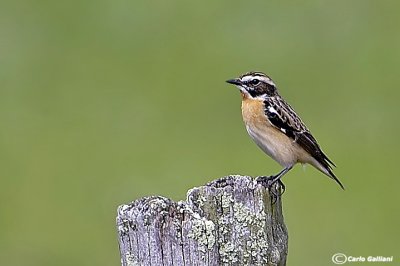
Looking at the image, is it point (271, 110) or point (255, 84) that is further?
point (255, 84)

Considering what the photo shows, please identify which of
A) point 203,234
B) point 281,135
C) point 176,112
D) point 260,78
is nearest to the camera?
point 203,234

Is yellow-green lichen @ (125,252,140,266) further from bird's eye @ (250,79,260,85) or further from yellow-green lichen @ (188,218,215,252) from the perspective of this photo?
bird's eye @ (250,79,260,85)

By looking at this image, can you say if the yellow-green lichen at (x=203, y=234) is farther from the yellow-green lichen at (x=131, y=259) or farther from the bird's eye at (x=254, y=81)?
the bird's eye at (x=254, y=81)

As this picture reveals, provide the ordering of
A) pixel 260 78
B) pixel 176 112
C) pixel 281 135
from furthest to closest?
pixel 176 112 < pixel 260 78 < pixel 281 135

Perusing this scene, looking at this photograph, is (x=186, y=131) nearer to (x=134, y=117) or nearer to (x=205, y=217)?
(x=134, y=117)

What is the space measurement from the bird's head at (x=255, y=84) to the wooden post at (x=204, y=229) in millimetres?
3600

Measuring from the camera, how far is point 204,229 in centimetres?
614

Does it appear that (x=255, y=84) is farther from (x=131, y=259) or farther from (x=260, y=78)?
(x=131, y=259)

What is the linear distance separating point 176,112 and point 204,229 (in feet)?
41.8

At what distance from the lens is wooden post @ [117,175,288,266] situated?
20.2 ft

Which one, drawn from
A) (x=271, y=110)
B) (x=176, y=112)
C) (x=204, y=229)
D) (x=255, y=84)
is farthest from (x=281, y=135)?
(x=176, y=112)

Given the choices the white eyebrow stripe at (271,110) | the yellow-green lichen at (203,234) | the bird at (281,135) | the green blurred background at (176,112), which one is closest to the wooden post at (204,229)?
the yellow-green lichen at (203,234)

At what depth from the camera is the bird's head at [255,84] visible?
10.0m

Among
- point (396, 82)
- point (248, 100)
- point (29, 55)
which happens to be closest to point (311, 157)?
point (248, 100)
